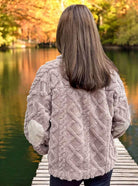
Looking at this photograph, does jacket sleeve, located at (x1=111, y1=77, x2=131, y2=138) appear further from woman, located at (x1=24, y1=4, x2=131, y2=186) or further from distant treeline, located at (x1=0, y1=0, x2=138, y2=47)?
distant treeline, located at (x1=0, y1=0, x2=138, y2=47)

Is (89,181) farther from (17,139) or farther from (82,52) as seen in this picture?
(17,139)

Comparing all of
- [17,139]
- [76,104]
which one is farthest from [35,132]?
[17,139]

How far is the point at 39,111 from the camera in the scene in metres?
1.31

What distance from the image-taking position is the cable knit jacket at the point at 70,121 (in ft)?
4.23

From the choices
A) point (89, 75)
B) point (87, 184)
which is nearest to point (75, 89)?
point (89, 75)

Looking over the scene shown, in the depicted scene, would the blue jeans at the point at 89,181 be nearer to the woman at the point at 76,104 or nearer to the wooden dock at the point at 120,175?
the woman at the point at 76,104

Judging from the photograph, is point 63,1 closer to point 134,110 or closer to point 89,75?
point 134,110

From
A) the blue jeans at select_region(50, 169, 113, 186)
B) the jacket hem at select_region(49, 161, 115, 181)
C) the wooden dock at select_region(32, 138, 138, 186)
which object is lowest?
the wooden dock at select_region(32, 138, 138, 186)

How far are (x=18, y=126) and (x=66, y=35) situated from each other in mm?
6556

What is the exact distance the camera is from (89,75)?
1.27 m

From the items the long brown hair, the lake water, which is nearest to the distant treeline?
the lake water

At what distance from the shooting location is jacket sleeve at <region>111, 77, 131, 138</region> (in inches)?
53.9

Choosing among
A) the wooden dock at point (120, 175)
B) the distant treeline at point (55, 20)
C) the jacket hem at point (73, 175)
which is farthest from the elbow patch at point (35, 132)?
the distant treeline at point (55, 20)

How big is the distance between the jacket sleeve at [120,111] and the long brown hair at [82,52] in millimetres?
111
